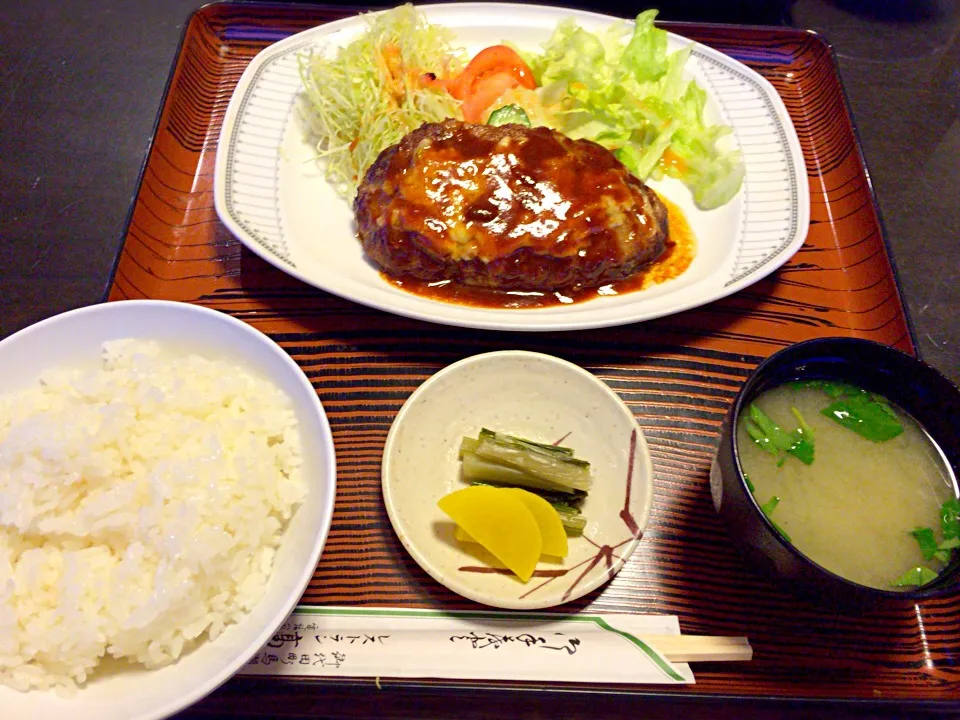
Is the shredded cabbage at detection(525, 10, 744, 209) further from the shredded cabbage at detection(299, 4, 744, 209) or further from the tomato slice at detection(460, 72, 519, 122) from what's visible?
the tomato slice at detection(460, 72, 519, 122)

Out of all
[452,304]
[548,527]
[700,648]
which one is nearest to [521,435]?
[548,527]

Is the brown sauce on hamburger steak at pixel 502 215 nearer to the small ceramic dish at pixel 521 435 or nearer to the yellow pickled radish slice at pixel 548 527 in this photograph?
the small ceramic dish at pixel 521 435

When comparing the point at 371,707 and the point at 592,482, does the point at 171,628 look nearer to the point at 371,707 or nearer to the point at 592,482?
the point at 371,707

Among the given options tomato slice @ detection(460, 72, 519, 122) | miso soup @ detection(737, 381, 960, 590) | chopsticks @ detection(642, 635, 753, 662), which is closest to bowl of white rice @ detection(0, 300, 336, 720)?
chopsticks @ detection(642, 635, 753, 662)

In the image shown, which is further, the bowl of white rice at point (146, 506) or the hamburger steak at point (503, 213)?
the hamburger steak at point (503, 213)

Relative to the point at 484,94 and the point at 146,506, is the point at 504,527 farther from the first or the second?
the point at 484,94

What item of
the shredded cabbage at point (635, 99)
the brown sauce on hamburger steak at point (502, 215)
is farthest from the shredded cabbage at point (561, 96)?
the brown sauce on hamburger steak at point (502, 215)
